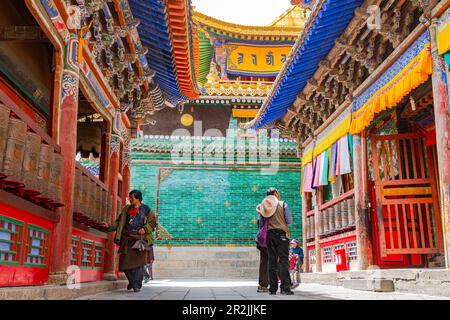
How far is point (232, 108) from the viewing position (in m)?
23.0

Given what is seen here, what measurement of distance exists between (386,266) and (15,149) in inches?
287

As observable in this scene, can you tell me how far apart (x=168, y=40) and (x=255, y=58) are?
17283mm

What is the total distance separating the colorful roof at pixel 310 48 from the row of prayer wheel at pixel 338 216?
2966 millimetres

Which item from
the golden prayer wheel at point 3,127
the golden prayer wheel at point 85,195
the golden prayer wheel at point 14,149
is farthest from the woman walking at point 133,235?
the golden prayer wheel at point 3,127

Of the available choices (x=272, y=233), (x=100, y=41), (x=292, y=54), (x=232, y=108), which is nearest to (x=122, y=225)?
(x=272, y=233)

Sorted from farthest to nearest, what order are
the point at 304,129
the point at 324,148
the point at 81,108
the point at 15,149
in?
the point at 304,129, the point at 324,148, the point at 81,108, the point at 15,149

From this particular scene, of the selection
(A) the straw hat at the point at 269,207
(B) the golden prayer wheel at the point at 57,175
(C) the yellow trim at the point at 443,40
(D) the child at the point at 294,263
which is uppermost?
(C) the yellow trim at the point at 443,40

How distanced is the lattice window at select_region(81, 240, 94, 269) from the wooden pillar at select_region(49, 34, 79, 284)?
1514mm

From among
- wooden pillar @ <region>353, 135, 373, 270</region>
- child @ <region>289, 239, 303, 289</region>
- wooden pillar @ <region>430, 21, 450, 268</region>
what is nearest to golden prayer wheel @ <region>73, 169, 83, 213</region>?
wooden pillar @ <region>430, 21, 450, 268</region>

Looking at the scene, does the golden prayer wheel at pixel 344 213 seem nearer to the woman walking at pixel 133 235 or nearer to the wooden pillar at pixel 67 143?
the woman walking at pixel 133 235

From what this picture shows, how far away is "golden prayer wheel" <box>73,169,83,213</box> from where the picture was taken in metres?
7.60

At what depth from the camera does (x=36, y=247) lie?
6.09 m

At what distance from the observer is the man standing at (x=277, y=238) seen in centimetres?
736

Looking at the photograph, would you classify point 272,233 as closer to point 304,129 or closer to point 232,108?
point 304,129
